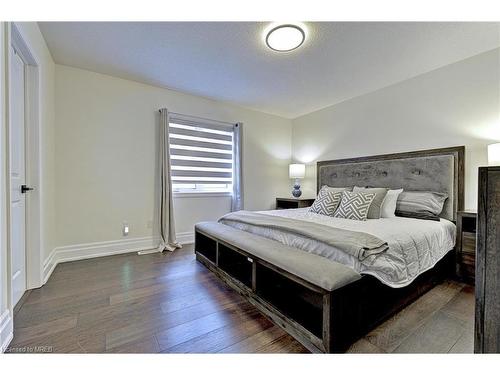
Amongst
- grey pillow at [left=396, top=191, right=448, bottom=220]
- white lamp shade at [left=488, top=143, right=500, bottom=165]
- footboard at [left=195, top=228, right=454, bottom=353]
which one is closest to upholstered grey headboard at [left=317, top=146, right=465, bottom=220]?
grey pillow at [left=396, top=191, right=448, bottom=220]

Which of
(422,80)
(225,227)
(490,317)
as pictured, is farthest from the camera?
(422,80)

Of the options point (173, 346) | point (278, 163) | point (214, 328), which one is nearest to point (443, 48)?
point (278, 163)

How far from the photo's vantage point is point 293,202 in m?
4.27

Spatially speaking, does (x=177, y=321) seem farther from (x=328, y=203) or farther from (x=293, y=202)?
(x=293, y=202)

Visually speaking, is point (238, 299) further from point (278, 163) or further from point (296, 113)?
point (296, 113)

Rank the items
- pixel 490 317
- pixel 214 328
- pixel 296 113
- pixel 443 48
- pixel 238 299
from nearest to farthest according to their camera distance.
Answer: pixel 490 317 → pixel 214 328 → pixel 238 299 → pixel 443 48 → pixel 296 113

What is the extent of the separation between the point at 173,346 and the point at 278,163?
12.4ft

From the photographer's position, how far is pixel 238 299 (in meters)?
1.88

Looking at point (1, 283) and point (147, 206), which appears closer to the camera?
point (1, 283)

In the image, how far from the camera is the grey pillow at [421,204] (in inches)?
100

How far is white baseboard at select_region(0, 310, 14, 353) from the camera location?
125 cm

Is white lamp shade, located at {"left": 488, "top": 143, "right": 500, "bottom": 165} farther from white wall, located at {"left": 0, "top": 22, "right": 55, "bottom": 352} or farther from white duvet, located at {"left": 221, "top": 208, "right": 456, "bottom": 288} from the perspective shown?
white wall, located at {"left": 0, "top": 22, "right": 55, "bottom": 352}

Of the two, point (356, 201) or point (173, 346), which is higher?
point (356, 201)

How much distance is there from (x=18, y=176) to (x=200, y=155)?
7.36 feet
